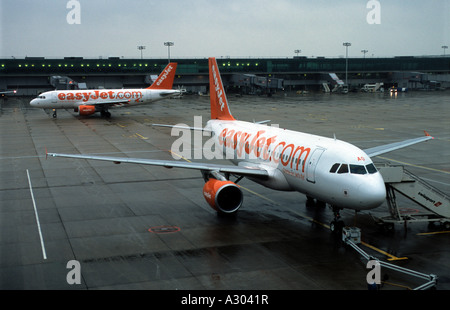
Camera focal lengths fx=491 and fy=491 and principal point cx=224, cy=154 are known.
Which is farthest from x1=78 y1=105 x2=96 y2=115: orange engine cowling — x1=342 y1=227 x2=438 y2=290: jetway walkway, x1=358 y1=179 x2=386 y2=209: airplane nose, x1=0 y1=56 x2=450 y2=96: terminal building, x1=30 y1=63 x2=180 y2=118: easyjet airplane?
x1=358 y1=179 x2=386 y2=209: airplane nose

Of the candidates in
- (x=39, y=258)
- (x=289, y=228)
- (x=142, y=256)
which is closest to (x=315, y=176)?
(x=289, y=228)

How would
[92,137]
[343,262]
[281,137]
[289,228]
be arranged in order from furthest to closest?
[92,137], [281,137], [289,228], [343,262]

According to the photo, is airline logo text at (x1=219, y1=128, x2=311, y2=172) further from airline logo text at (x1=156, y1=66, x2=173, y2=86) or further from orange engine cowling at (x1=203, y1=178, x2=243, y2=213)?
airline logo text at (x1=156, y1=66, x2=173, y2=86)

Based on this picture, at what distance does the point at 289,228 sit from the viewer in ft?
85.0

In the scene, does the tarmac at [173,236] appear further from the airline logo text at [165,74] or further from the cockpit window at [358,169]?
the airline logo text at [165,74]

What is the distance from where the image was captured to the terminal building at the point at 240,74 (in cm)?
15075

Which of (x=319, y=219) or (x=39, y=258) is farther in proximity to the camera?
(x=319, y=219)

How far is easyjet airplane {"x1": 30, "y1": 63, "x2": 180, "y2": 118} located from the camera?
82125 mm

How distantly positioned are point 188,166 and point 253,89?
13293cm

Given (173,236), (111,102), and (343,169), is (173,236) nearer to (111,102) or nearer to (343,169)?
(343,169)

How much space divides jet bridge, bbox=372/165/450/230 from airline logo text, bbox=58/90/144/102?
66090 mm

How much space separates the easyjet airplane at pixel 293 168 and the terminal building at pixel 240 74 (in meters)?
Answer: 114

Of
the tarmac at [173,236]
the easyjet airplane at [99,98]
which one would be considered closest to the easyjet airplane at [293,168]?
the tarmac at [173,236]

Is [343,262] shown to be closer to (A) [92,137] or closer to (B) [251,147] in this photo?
(B) [251,147]
